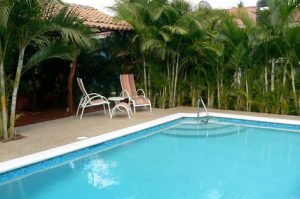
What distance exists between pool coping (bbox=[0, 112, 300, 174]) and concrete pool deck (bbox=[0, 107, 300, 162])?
227mm

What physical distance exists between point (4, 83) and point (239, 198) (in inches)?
192

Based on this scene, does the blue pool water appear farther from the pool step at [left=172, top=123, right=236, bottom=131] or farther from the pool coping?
the pool step at [left=172, top=123, right=236, bottom=131]

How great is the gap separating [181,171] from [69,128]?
10.9 ft

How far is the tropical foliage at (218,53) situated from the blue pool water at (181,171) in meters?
2.03

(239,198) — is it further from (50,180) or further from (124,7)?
(124,7)

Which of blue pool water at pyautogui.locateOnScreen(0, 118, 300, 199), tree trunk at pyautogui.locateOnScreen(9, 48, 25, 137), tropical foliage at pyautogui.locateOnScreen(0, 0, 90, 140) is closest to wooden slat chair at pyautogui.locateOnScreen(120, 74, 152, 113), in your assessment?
blue pool water at pyautogui.locateOnScreen(0, 118, 300, 199)

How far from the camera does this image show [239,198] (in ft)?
16.1

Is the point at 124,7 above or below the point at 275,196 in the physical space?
above

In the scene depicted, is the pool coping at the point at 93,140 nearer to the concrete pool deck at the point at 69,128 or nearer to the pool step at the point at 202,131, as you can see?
the concrete pool deck at the point at 69,128

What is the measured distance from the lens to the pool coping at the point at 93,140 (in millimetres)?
5560

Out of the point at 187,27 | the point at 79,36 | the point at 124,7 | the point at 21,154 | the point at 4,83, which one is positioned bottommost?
the point at 21,154

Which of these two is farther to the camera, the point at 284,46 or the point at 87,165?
the point at 284,46

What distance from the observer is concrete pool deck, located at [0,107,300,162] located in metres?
6.43

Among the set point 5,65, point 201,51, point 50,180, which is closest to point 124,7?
point 201,51
